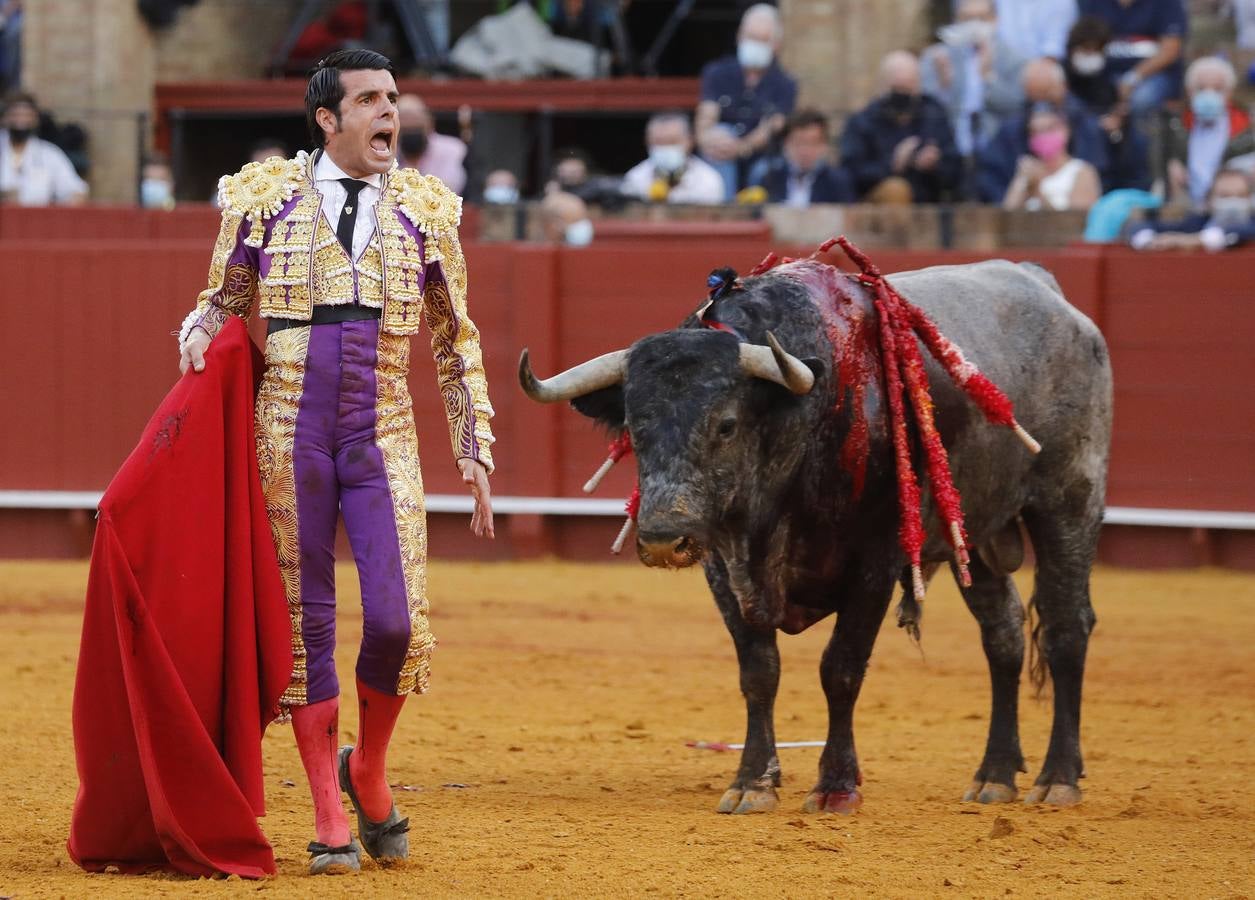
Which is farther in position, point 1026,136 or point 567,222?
point 1026,136

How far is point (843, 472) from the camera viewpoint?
4.64 m

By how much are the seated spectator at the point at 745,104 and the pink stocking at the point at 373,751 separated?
7.62 metres

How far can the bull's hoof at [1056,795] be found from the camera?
4.96 m

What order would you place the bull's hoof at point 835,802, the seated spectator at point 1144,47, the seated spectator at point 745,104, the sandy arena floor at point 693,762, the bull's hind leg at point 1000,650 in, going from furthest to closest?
1. the seated spectator at point 745,104
2. the seated spectator at point 1144,47
3. the bull's hind leg at point 1000,650
4. the bull's hoof at point 835,802
5. the sandy arena floor at point 693,762

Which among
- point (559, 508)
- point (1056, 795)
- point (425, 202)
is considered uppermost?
point (425, 202)

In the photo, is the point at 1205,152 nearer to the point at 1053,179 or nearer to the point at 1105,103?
the point at 1105,103

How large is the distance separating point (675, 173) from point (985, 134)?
1.66 metres

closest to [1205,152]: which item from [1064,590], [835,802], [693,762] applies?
[1064,590]

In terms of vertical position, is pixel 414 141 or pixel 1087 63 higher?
pixel 1087 63

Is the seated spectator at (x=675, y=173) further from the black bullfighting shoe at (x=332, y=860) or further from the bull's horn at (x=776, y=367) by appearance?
the black bullfighting shoe at (x=332, y=860)

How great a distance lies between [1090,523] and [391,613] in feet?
7.32

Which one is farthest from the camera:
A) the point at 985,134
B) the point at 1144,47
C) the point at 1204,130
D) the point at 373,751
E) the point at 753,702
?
the point at 1144,47

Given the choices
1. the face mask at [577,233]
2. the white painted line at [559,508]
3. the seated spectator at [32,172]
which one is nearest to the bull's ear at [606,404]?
the white painted line at [559,508]

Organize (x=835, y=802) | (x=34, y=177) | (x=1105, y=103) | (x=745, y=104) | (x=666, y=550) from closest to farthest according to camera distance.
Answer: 1. (x=666, y=550)
2. (x=835, y=802)
3. (x=1105, y=103)
4. (x=745, y=104)
5. (x=34, y=177)
